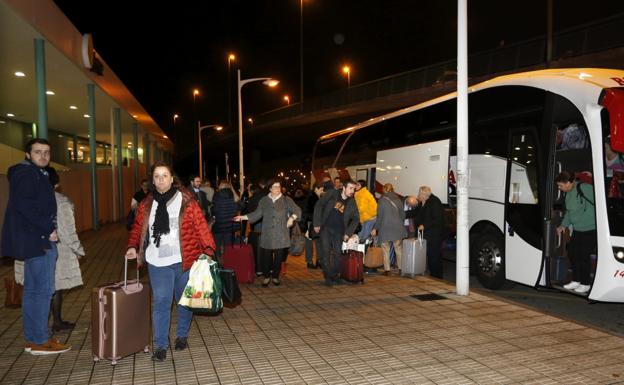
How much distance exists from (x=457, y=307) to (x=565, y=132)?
9.31 ft

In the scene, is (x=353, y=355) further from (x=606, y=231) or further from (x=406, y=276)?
(x=406, y=276)

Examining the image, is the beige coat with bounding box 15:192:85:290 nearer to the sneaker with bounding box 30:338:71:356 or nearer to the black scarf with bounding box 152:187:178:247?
the sneaker with bounding box 30:338:71:356

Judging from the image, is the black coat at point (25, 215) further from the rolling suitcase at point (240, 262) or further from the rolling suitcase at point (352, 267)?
the rolling suitcase at point (352, 267)

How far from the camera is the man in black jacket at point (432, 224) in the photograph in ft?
29.2

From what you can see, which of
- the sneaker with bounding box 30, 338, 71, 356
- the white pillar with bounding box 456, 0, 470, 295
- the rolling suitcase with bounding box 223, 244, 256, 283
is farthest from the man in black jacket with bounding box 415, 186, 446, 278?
the sneaker with bounding box 30, 338, 71, 356

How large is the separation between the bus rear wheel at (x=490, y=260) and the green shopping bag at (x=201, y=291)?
16.7 ft

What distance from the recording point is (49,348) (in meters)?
4.98

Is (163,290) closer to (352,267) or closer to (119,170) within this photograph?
(352,267)

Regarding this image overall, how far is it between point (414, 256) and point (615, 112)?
157 inches

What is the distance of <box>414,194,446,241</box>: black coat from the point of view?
8.89m

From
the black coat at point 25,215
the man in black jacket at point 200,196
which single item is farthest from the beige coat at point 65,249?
the man in black jacket at point 200,196

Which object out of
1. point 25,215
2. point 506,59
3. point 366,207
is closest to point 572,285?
point 366,207

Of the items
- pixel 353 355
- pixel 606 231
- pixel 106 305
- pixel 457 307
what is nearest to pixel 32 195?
pixel 106 305

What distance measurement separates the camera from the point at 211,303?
4695 millimetres
